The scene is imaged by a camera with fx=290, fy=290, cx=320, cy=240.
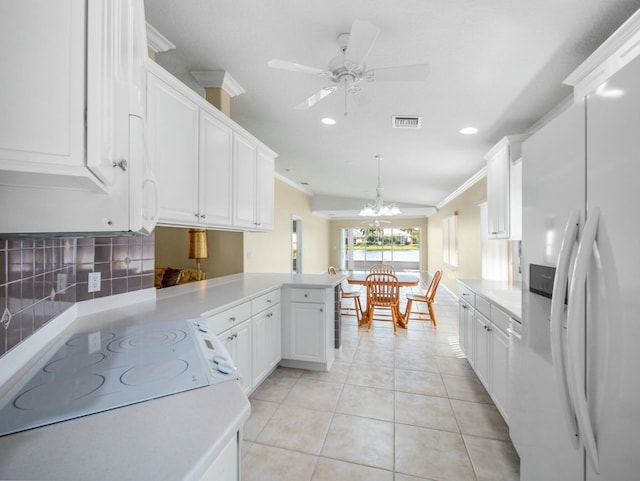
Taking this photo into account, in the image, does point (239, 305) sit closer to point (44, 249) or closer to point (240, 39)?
point (44, 249)

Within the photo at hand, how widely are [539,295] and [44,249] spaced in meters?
2.10

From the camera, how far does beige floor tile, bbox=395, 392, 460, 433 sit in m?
2.11

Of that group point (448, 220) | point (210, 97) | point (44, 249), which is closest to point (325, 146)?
point (210, 97)

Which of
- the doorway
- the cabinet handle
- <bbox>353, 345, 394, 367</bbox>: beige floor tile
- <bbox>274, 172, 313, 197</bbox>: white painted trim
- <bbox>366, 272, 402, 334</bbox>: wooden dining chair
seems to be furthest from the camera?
the doorway

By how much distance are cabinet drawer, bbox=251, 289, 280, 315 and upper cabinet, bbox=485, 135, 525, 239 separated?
2237 millimetres

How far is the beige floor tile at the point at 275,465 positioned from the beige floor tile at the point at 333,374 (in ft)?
3.19

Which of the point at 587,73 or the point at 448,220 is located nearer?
the point at 587,73

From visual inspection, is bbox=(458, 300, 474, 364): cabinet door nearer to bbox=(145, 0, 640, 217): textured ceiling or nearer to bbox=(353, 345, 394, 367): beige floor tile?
bbox=(353, 345, 394, 367): beige floor tile

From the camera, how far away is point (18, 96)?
1.52 ft

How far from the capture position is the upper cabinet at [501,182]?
263cm

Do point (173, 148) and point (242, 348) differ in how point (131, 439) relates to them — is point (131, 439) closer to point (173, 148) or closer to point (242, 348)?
point (242, 348)

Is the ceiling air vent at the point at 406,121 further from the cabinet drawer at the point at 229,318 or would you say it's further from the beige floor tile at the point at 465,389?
the beige floor tile at the point at 465,389

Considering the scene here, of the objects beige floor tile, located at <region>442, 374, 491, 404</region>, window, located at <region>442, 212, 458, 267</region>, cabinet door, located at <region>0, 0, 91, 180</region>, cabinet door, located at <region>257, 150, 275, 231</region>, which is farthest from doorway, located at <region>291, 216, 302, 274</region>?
cabinet door, located at <region>0, 0, 91, 180</region>

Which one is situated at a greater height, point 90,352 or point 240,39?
point 240,39
